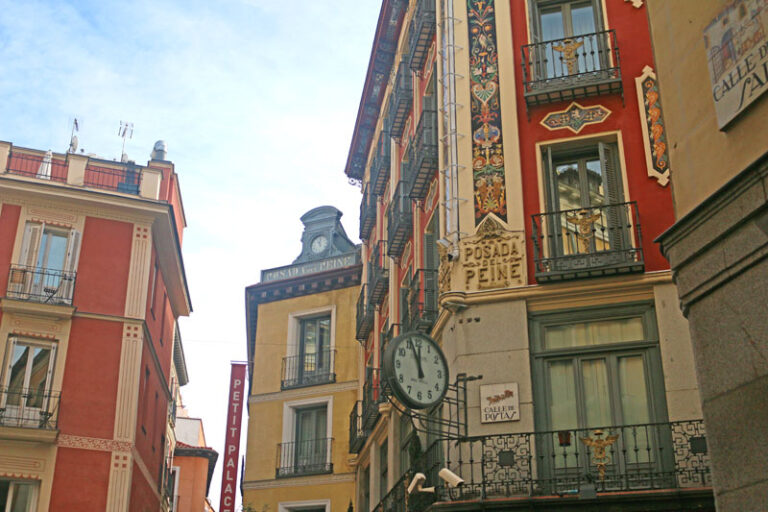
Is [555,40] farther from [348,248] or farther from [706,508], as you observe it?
[348,248]

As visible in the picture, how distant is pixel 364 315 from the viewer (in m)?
31.1

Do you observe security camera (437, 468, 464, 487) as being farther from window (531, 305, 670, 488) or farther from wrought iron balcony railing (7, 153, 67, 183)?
wrought iron balcony railing (7, 153, 67, 183)

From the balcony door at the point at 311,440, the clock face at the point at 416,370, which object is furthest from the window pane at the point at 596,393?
the balcony door at the point at 311,440

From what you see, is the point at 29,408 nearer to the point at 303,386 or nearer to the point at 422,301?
the point at 303,386

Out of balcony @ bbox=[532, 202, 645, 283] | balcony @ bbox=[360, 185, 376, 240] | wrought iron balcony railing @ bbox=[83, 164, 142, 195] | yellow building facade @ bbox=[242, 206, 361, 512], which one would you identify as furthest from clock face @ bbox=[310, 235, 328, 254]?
balcony @ bbox=[532, 202, 645, 283]

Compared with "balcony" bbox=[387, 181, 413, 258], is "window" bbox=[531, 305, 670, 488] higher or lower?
lower

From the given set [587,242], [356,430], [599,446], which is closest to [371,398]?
[356,430]

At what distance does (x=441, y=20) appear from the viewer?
21672 millimetres

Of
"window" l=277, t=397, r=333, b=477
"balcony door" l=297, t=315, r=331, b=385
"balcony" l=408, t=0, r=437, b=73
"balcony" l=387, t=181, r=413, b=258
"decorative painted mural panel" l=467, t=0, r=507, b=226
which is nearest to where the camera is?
"decorative painted mural panel" l=467, t=0, r=507, b=226

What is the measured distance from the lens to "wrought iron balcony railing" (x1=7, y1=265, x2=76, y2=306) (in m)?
27.5

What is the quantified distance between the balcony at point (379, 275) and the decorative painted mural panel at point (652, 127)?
10.9 meters

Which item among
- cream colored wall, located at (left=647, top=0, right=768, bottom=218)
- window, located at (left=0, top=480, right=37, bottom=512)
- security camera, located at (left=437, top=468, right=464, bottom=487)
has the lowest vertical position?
security camera, located at (left=437, top=468, right=464, bottom=487)

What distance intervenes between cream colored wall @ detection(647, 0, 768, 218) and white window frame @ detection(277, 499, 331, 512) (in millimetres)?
23506

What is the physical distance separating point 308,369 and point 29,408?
11.4 meters
